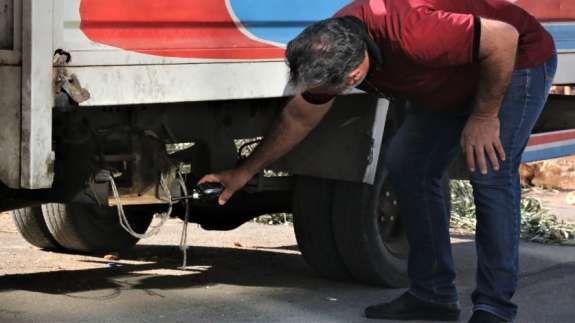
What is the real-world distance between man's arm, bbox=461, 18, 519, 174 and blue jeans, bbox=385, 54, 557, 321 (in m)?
0.13

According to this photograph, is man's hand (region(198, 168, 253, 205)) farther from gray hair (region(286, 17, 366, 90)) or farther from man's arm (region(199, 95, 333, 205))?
gray hair (region(286, 17, 366, 90))

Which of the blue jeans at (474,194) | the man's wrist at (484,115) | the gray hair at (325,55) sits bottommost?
the blue jeans at (474,194)

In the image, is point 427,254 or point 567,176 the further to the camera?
point 567,176

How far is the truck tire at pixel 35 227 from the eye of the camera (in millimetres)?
7438

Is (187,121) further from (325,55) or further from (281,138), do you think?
(325,55)

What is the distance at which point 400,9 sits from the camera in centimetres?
456

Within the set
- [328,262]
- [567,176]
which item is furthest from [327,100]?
[567,176]

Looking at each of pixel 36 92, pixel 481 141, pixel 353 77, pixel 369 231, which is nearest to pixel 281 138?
pixel 353 77

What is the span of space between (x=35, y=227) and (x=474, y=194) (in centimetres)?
337

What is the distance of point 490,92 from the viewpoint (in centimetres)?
464

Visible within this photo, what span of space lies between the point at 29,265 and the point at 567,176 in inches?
215

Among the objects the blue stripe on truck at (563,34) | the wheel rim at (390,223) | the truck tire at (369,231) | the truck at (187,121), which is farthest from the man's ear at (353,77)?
the blue stripe on truck at (563,34)

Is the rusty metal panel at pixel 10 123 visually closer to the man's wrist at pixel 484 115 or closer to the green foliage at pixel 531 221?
the man's wrist at pixel 484 115

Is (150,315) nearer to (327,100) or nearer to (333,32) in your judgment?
(327,100)
